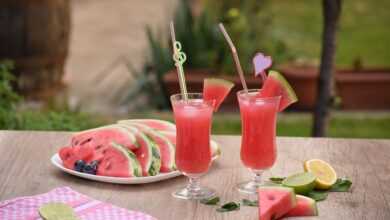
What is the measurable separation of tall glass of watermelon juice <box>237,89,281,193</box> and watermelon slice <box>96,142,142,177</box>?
32 cm

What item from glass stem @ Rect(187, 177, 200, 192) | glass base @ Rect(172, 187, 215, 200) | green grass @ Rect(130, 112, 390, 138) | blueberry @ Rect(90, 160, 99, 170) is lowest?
green grass @ Rect(130, 112, 390, 138)

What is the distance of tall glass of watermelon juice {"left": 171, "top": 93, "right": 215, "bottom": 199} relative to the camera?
2.24 meters

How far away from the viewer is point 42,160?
262 cm

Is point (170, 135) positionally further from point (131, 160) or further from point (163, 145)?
point (131, 160)

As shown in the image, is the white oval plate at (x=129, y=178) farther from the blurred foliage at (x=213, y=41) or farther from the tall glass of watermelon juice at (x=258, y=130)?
the blurred foliage at (x=213, y=41)

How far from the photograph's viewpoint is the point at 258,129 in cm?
230

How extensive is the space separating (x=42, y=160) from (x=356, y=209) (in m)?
1.02

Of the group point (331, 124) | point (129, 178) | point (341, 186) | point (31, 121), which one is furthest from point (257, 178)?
point (331, 124)

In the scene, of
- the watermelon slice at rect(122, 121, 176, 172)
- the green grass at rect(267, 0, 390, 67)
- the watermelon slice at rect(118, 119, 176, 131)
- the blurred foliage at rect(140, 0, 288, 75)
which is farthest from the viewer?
the green grass at rect(267, 0, 390, 67)

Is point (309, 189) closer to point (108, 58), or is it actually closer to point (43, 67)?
point (43, 67)

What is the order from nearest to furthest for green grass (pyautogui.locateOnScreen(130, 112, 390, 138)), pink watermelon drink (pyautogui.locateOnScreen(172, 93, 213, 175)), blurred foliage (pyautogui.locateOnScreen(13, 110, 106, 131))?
pink watermelon drink (pyautogui.locateOnScreen(172, 93, 213, 175)) < blurred foliage (pyautogui.locateOnScreen(13, 110, 106, 131)) < green grass (pyautogui.locateOnScreen(130, 112, 390, 138))

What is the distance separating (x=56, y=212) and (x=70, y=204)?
0.44 feet

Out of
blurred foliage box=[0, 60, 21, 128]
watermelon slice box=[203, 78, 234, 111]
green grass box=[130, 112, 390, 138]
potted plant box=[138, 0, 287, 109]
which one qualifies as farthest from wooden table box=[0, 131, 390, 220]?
potted plant box=[138, 0, 287, 109]

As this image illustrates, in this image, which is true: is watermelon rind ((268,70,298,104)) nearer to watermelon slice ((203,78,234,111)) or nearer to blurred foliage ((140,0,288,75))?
watermelon slice ((203,78,234,111))
